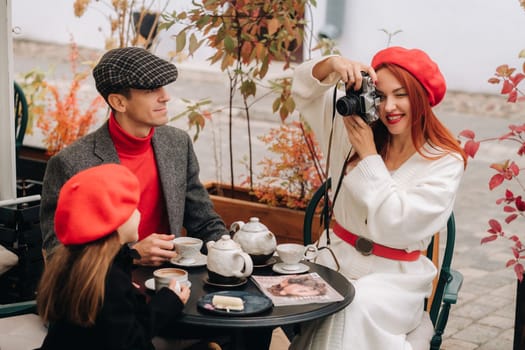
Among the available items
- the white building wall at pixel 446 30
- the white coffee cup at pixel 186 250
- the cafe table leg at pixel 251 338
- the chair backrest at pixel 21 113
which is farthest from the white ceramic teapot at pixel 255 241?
the white building wall at pixel 446 30

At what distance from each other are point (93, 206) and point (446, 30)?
22.8 feet

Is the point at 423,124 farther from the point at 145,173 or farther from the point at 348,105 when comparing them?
the point at 145,173

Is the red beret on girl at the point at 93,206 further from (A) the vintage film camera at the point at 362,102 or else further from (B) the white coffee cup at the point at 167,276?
(A) the vintage film camera at the point at 362,102

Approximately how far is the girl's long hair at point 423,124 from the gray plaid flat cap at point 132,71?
0.76 m

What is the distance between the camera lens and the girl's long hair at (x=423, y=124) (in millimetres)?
2847

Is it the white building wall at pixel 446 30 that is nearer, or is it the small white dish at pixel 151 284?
the small white dish at pixel 151 284

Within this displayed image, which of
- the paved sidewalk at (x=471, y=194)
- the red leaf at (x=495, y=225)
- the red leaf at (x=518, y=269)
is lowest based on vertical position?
the paved sidewalk at (x=471, y=194)

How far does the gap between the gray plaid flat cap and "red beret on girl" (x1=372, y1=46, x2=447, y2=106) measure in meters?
0.78

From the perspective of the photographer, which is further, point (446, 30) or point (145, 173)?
point (446, 30)

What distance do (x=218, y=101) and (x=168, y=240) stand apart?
726cm

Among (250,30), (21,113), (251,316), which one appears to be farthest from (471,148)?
(21,113)

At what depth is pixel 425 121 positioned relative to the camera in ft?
9.57

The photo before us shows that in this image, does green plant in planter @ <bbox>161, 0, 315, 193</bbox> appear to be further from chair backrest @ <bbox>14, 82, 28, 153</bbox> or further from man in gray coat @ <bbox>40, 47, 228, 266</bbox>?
chair backrest @ <bbox>14, 82, 28, 153</bbox>

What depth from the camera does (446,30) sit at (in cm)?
862
